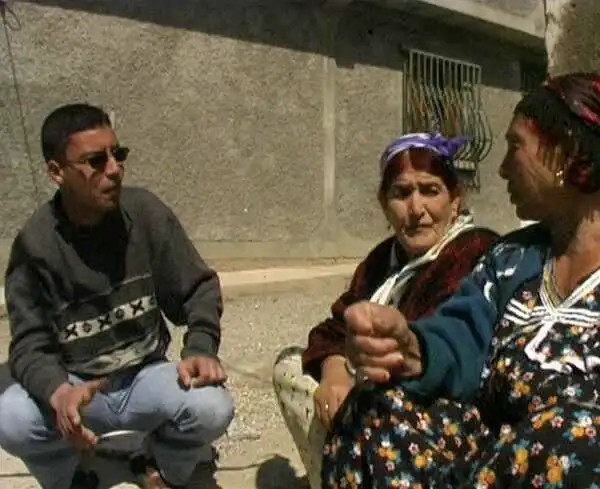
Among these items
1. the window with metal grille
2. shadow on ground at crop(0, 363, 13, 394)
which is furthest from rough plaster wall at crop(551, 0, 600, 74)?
shadow on ground at crop(0, 363, 13, 394)

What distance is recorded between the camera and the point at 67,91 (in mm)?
5789

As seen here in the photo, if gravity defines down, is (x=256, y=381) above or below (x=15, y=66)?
below

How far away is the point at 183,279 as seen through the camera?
2.81 meters

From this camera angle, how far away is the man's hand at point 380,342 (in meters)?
1.89

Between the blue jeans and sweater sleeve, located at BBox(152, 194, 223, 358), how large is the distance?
0.57 feet

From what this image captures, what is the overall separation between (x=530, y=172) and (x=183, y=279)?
1158 mm

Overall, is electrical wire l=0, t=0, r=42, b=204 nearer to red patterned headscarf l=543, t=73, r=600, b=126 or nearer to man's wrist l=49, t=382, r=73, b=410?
man's wrist l=49, t=382, r=73, b=410

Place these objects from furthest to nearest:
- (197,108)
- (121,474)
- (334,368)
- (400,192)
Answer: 1. (197,108)
2. (121,474)
3. (400,192)
4. (334,368)

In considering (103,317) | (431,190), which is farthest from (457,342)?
(103,317)

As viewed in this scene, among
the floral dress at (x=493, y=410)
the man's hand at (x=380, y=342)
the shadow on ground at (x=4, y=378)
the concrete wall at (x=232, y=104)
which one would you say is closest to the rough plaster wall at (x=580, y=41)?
the concrete wall at (x=232, y=104)

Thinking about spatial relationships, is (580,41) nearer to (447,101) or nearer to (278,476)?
(447,101)

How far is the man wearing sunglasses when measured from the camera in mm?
2658

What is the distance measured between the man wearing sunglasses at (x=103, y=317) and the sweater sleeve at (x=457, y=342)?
0.79 metres

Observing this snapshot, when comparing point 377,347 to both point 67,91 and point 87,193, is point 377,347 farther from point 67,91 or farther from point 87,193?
point 67,91
